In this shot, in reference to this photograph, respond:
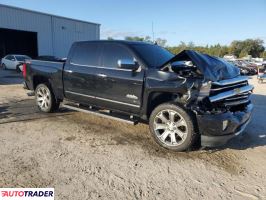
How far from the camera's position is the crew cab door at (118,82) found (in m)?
5.55

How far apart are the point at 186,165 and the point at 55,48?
3018 cm

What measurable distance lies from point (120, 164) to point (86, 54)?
3036mm

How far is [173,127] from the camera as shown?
503 centimetres

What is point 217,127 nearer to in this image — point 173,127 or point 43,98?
point 173,127

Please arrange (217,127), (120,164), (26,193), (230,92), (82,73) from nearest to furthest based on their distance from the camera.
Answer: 1. (26,193)
2. (120,164)
3. (217,127)
4. (230,92)
5. (82,73)

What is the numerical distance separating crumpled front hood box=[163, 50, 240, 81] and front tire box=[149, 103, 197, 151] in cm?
76

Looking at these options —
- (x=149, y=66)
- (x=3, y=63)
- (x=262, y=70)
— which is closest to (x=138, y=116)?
(x=149, y=66)

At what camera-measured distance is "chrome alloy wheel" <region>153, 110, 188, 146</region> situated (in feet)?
16.2

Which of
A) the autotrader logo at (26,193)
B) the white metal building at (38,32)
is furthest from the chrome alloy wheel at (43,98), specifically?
the white metal building at (38,32)

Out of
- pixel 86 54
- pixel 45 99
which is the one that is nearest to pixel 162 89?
pixel 86 54

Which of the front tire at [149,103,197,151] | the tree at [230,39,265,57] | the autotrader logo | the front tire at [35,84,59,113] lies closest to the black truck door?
the front tire at [35,84,59,113]

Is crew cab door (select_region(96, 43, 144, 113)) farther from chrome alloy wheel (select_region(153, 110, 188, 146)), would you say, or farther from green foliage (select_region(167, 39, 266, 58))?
green foliage (select_region(167, 39, 266, 58))

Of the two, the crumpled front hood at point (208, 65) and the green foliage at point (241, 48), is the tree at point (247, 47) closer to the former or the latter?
the green foliage at point (241, 48)

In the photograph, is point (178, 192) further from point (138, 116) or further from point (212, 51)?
point (212, 51)
